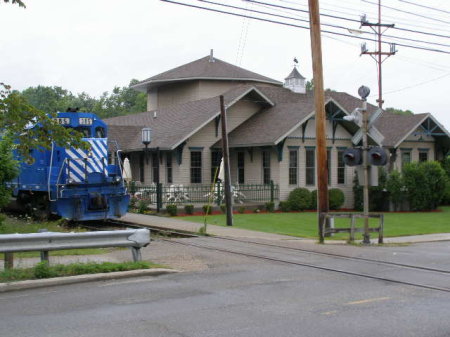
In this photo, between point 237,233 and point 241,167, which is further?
point 241,167

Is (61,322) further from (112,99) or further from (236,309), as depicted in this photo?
(112,99)

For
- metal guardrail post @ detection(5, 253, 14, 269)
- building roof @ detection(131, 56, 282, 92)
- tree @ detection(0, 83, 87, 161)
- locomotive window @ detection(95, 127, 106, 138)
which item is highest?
building roof @ detection(131, 56, 282, 92)

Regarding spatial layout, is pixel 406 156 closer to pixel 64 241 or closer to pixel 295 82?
pixel 295 82

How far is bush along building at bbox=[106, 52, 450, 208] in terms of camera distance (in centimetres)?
2934

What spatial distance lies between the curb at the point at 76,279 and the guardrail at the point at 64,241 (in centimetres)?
72

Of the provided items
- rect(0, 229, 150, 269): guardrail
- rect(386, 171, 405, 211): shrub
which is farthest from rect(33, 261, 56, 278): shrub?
rect(386, 171, 405, 211): shrub

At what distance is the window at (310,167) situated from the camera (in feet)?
100

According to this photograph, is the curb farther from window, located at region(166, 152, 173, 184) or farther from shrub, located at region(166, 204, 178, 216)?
window, located at region(166, 152, 173, 184)

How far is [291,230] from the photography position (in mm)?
20531

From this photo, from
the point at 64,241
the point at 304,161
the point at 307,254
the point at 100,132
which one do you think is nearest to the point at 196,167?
the point at 304,161

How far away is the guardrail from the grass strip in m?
0.32

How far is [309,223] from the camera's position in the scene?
2327cm

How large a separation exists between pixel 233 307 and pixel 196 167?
23045 millimetres

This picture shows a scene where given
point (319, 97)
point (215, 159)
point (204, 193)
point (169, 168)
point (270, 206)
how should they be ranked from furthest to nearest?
point (215, 159), point (169, 168), point (204, 193), point (270, 206), point (319, 97)
